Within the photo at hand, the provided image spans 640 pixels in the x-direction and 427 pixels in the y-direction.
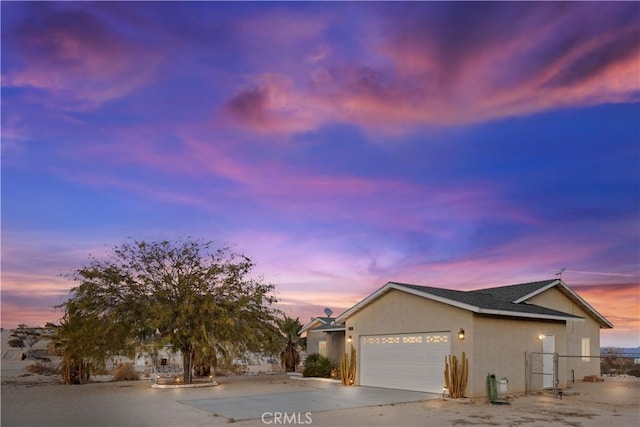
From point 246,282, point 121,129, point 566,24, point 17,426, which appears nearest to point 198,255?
point 246,282

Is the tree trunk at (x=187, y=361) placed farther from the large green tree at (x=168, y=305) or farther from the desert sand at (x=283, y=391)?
the desert sand at (x=283, y=391)

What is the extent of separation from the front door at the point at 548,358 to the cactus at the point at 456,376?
421 cm

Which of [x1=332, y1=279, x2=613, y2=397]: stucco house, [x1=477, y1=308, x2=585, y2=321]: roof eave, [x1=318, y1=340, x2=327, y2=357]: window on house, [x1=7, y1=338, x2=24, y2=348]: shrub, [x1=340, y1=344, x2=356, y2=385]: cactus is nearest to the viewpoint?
[x1=477, y1=308, x2=585, y2=321]: roof eave

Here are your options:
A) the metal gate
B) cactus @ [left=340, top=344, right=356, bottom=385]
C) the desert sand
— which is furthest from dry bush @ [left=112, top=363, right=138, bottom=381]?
the metal gate

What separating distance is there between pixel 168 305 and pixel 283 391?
6.40 meters

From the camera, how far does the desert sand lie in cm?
1265

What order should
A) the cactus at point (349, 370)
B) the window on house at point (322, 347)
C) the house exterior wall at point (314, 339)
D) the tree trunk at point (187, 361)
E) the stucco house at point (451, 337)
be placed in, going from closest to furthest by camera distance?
the stucco house at point (451, 337) → the cactus at point (349, 370) → the tree trunk at point (187, 361) → the window on house at point (322, 347) → the house exterior wall at point (314, 339)

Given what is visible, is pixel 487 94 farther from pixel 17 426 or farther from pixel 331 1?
pixel 17 426

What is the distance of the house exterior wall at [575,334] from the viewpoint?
23859mm

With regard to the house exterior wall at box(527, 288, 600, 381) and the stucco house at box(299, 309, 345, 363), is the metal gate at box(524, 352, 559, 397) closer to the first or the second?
the house exterior wall at box(527, 288, 600, 381)

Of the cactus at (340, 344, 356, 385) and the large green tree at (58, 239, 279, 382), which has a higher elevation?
the large green tree at (58, 239, 279, 382)

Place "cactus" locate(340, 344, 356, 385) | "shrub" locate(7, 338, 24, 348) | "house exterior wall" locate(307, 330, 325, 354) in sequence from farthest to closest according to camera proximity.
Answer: "shrub" locate(7, 338, 24, 348) < "house exterior wall" locate(307, 330, 325, 354) < "cactus" locate(340, 344, 356, 385)

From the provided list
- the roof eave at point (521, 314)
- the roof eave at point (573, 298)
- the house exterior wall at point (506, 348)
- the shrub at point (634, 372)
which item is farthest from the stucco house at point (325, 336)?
the shrub at point (634, 372)

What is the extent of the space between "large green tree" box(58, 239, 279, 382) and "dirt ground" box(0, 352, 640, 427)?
6.88 feet
